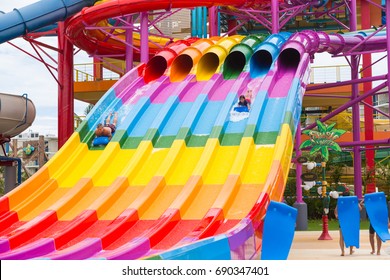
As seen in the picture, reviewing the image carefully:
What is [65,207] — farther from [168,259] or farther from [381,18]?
[381,18]

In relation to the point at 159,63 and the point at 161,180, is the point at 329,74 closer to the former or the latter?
the point at 159,63

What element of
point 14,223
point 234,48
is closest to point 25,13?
point 234,48

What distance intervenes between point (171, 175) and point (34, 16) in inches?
338

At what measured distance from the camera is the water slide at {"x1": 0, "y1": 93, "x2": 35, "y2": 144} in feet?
56.6

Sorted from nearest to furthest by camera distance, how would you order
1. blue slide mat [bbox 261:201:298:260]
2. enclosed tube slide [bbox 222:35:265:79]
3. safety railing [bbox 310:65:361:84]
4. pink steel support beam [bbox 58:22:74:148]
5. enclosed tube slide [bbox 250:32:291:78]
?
1. blue slide mat [bbox 261:201:298:260]
2. enclosed tube slide [bbox 250:32:291:78]
3. enclosed tube slide [bbox 222:35:265:79]
4. pink steel support beam [bbox 58:22:74:148]
5. safety railing [bbox 310:65:361:84]

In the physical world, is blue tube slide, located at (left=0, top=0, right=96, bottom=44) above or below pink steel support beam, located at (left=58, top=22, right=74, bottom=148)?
above

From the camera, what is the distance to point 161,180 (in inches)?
415

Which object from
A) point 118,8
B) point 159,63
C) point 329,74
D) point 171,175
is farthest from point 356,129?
point 329,74

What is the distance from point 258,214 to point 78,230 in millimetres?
2672

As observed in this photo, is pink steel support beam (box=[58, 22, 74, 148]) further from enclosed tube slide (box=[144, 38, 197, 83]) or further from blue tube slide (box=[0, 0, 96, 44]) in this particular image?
enclosed tube slide (box=[144, 38, 197, 83])

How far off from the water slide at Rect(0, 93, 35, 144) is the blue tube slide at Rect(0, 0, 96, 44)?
64.9 inches

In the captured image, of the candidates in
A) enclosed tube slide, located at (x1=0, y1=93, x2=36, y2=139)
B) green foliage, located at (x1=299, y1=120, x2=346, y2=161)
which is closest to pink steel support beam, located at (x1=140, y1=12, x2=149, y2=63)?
green foliage, located at (x1=299, y1=120, x2=346, y2=161)

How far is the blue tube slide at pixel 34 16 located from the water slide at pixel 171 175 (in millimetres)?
4582

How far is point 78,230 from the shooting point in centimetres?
943
